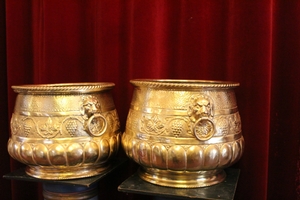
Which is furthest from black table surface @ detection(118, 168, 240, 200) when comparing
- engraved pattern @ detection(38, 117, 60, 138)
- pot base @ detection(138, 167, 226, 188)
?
engraved pattern @ detection(38, 117, 60, 138)

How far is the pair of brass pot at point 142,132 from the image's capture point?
0.90m

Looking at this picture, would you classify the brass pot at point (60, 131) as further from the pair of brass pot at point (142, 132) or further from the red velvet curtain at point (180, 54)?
the red velvet curtain at point (180, 54)

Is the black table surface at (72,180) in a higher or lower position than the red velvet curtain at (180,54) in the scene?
lower

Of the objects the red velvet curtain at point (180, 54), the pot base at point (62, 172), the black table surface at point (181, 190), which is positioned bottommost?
the black table surface at point (181, 190)

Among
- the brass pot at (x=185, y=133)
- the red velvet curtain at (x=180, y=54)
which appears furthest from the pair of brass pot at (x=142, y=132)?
the red velvet curtain at (x=180, y=54)

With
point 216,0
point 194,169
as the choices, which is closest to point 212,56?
point 216,0

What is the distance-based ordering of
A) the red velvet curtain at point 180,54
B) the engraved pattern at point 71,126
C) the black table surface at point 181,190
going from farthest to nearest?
the red velvet curtain at point 180,54, the engraved pattern at point 71,126, the black table surface at point 181,190

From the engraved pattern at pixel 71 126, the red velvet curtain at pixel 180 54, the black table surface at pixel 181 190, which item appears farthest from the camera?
the red velvet curtain at pixel 180 54

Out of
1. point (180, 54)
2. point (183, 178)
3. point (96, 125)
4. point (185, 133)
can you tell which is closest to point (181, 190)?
point (183, 178)

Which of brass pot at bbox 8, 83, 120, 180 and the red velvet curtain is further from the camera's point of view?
the red velvet curtain

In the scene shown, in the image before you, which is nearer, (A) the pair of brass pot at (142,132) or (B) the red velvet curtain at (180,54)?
(A) the pair of brass pot at (142,132)

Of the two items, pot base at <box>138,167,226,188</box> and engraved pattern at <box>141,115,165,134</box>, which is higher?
engraved pattern at <box>141,115,165,134</box>

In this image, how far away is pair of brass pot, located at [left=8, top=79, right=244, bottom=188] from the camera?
2.94 ft

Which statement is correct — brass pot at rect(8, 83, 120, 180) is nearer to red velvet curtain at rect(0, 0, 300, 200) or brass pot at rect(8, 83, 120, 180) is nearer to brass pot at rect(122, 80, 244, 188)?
brass pot at rect(122, 80, 244, 188)
